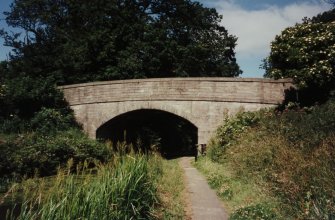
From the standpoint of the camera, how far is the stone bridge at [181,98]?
56.6 feet

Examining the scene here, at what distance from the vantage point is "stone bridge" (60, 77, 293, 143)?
17.3 meters

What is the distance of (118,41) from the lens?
25656 millimetres

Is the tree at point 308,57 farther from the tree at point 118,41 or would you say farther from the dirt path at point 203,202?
the tree at point 118,41

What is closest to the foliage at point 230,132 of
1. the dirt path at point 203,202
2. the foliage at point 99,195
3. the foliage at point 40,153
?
the dirt path at point 203,202

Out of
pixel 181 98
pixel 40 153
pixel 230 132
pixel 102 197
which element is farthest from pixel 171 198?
pixel 181 98

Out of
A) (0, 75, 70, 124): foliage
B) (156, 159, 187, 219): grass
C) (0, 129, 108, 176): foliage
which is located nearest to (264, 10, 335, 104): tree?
(156, 159, 187, 219): grass

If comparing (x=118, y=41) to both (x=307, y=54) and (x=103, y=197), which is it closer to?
(x=307, y=54)

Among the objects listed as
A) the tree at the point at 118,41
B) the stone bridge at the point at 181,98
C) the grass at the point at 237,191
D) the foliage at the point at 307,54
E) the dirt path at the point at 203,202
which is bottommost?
the dirt path at the point at 203,202

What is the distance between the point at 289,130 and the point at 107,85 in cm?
1116

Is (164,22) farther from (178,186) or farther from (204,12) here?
(178,186)

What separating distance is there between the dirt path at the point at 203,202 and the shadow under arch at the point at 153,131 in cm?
802

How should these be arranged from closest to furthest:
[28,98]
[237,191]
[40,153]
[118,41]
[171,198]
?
1. [171,198]
2. [237,191]
3. [40,153]
4. [28,98]
5. [118,41]

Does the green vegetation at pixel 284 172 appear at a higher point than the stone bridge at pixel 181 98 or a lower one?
lower

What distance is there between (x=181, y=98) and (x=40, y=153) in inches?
276
